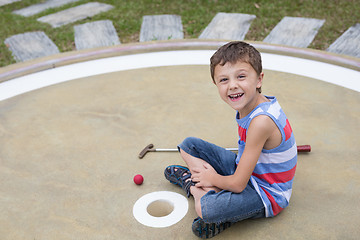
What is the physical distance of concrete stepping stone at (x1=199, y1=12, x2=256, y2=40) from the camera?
3.90 metres

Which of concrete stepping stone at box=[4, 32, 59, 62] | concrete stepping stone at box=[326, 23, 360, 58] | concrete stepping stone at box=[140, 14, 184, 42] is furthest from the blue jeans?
concrete stepping stone at box=[4, 32, 59, 62]

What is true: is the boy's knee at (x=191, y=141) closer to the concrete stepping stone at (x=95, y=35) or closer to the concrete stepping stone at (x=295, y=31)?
the concrete stepping stone at (x=295, y=31)

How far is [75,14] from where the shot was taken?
475cm

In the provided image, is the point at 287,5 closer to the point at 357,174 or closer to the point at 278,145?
the point at 357,174

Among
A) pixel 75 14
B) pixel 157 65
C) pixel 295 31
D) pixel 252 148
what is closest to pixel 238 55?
pixel 252 148

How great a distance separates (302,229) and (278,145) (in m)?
0.40

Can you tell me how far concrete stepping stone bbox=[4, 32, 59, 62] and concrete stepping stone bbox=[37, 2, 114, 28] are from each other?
0.46 meters

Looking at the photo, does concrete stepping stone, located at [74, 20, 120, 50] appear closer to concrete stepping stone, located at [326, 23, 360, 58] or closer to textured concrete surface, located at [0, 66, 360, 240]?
textured concrete surface, located at [0, 66, 360, 240]

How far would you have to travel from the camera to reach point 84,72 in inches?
133

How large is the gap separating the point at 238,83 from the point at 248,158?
314 millimetres

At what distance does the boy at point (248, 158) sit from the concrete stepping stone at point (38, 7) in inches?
161

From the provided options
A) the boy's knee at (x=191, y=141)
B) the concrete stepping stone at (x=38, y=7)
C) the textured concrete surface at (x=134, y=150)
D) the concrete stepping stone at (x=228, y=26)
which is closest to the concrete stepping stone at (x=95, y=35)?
the textured concrete surface at (x=134, y=150)

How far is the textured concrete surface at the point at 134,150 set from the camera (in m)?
1.71

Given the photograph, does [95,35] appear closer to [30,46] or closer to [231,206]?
[30,46]
